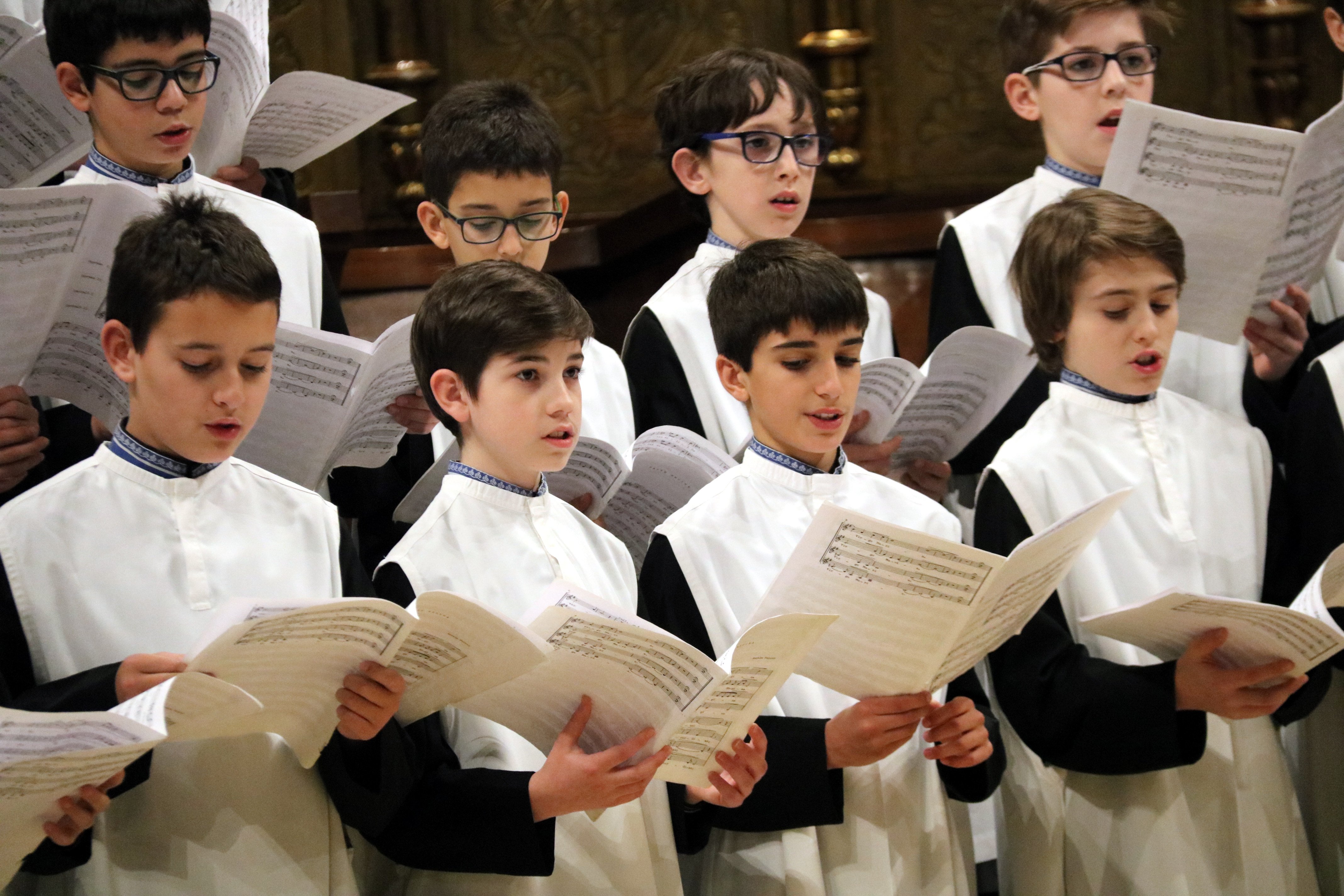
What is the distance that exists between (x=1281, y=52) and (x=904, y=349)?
1.88 meters

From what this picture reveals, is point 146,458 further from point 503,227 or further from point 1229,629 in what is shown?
point 1229,629

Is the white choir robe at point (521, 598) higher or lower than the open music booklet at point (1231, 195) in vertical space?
lower

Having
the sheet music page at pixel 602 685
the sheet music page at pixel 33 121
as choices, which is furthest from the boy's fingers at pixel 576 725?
the sheet music page at pixel 33 121

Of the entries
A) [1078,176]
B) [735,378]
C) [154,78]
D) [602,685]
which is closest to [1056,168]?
[1078,176]

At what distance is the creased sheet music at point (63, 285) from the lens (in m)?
2.44

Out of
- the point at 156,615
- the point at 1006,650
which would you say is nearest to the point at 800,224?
the point at 1006,650

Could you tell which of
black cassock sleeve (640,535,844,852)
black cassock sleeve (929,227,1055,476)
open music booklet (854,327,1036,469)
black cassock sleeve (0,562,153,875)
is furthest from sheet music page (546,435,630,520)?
black cassock sleeve (0,562,153,875)

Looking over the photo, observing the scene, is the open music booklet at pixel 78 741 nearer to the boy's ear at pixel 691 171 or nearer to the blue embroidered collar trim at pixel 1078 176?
the boy's ear at pixel 691 171

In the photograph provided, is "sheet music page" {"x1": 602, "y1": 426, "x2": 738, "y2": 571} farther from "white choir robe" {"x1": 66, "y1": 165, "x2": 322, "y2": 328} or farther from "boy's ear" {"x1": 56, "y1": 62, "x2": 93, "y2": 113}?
"boy's ear" {"x1": 56, "y1": 62, "x2": 93, "y2": 113}

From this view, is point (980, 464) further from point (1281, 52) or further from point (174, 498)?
point (1281, 52)

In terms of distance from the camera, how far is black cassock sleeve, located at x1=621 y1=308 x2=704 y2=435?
11.0ft

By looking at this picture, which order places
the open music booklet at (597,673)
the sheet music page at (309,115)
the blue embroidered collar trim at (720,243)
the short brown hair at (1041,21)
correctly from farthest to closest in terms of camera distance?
the short brown hair at (1041,21)
the blue embroidered collar trim at (720,243)
the sheet music page at (309,115)
the open music booklet at (597,673)

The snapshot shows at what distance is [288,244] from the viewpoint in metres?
3.27

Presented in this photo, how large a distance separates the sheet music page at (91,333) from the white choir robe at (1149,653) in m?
1.58
